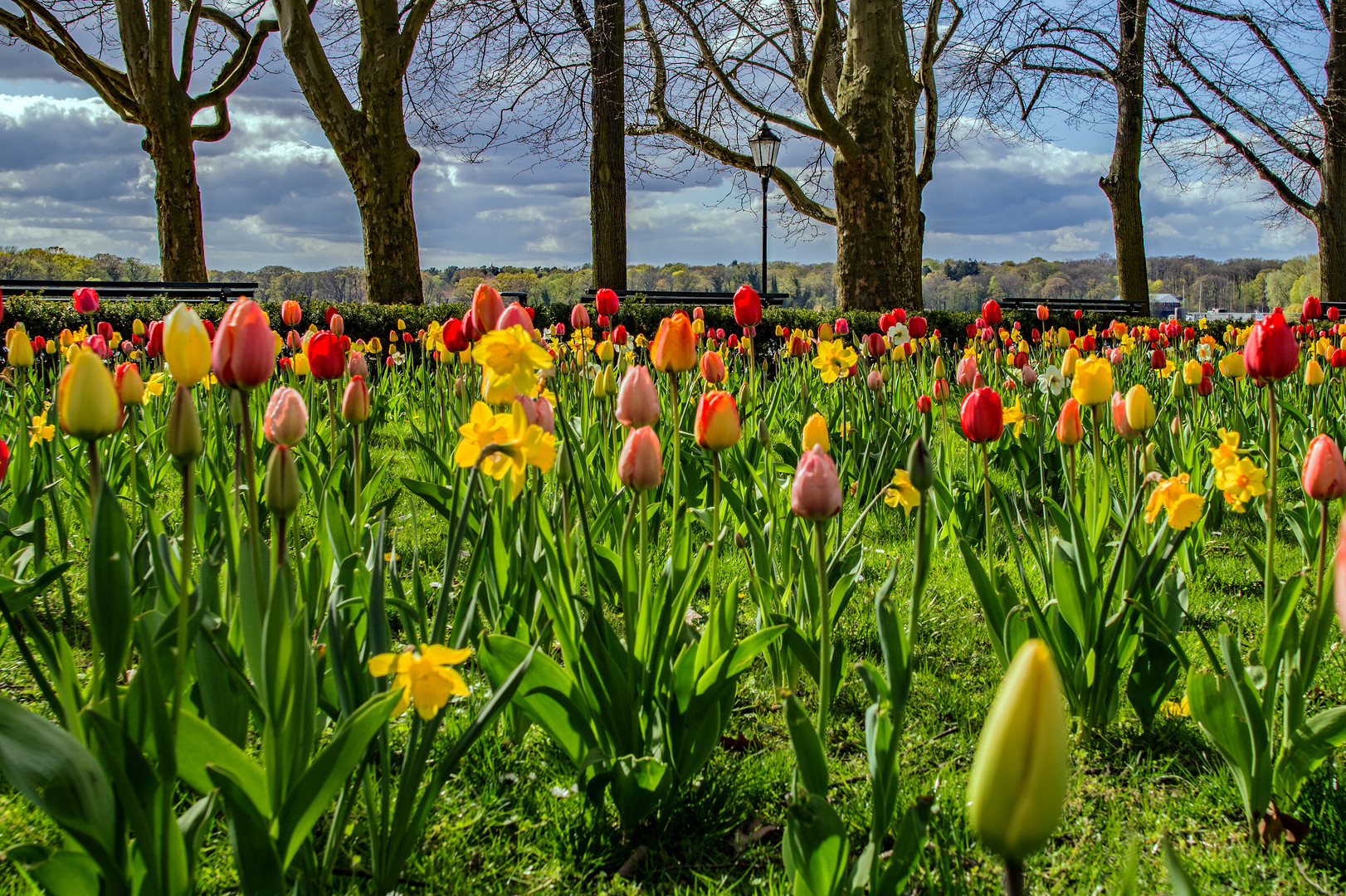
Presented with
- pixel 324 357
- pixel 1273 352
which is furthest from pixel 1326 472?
pixel 324 357

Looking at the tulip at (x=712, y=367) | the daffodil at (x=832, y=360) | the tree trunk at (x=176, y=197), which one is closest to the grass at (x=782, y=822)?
the tulip at (x=712, y=367)

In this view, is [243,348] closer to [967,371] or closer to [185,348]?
[185,348]

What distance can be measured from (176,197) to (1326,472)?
15166mm

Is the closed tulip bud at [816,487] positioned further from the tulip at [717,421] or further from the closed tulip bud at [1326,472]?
the closed tulip bud at [1326,472]

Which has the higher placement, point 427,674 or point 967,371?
point 967,371

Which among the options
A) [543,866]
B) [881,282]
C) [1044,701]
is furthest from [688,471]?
[881,282]

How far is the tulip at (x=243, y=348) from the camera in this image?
48.5 inches

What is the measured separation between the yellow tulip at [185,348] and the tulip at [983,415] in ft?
4.89

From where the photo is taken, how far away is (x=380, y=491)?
3.95 metres

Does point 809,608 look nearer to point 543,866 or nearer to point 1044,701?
point 543,866

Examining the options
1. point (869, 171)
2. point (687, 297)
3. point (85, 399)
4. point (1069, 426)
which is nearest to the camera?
point (85, 399)

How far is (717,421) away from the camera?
1.62 m

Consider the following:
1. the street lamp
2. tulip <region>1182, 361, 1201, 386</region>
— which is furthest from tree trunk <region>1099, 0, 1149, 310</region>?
tulip <region>1182, 361, 1201, 386</region>

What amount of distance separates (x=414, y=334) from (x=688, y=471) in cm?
647
